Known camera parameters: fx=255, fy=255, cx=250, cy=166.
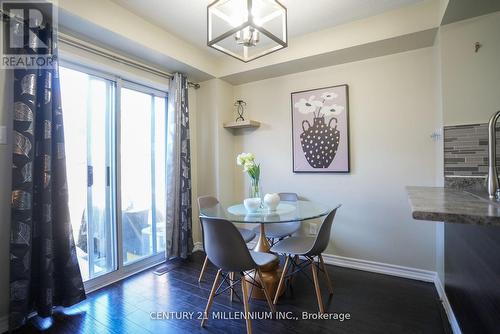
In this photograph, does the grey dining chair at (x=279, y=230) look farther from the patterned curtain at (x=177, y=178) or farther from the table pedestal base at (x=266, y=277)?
the patterned curtain at (x=177, y=178)

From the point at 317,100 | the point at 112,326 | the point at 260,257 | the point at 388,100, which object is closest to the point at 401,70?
the point at 388,100

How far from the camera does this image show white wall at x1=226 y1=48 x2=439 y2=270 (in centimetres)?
242

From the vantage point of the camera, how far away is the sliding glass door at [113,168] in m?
2.28

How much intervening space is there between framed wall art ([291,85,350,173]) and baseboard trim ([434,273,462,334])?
1261mm

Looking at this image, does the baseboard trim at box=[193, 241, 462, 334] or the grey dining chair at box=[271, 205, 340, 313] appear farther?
the baseboard trim at box=[193, 241, 462, 334]

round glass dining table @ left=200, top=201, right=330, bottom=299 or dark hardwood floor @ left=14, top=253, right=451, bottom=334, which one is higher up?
round glass dining table @ left=200, top=201, right=330, bottom=299

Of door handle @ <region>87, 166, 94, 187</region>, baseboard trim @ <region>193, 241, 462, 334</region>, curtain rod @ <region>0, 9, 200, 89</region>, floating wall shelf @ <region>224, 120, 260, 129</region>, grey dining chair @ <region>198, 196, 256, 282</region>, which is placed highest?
curtain rod @ <region>0, 9, 200, 89</region>

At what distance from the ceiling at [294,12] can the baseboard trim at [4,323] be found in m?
2.51

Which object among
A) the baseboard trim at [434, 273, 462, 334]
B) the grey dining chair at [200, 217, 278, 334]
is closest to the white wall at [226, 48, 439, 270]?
the baseboard trim at [434, 273, 462, 334]

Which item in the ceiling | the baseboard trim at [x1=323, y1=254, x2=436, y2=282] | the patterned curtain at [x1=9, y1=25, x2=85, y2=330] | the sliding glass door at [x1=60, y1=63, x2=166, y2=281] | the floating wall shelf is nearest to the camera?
the patterned curtain at [x1=9, y1=25, x2=85, y2=330]

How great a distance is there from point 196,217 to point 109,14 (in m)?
2.35

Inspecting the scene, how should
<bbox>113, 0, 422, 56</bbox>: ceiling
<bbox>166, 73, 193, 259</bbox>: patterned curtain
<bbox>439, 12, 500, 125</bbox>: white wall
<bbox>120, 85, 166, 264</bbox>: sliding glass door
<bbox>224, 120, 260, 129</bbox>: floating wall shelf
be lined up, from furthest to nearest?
<bbox>224, 120, 260, 129</bbox>: floating wall shelf
<bbox>166, 73, 193, 259</bbox>: patterned curtain
<bbox>120, 85, 166, 264</bbox>: sliding glass door
<bbox>113, 0, 422, 56</bbox>: ceiling
<bbox>439, 12, 500, 125</bbox>: white wall

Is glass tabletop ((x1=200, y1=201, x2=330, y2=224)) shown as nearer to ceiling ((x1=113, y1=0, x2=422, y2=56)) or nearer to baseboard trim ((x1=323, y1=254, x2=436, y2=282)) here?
baseboard trim ((x1=323, y1=254, x2=436, y2=282))

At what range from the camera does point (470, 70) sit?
192cm
